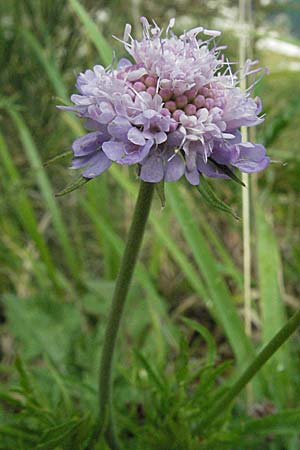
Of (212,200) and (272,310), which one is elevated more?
(212,200)

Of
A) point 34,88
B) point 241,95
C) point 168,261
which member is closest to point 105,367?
point 241,95

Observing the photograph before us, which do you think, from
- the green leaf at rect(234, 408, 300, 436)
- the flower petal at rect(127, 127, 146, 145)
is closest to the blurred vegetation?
the green leaf at rect(234, 408, 300, 436)

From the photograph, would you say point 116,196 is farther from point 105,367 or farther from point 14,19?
point 105,367

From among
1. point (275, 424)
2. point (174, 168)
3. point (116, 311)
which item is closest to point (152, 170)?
point (174, 168)

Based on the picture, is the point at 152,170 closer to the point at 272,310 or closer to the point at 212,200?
the point at 212,200

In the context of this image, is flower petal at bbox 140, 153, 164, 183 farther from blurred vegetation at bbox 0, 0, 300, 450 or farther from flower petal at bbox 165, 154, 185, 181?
blurred vegetation at bbox 0, 0, 300, 450

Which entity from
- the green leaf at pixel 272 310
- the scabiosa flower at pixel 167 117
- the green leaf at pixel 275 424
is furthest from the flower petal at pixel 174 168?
the green leaf at pixel 272 310

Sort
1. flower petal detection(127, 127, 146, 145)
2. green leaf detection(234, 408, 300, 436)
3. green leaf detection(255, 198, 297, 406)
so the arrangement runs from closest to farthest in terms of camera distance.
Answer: flower petal detection(127, 127, 146, 145) < green leaf detection(234, 408, 300, 436) < green leaf detection(255, 198, 297, 406)
